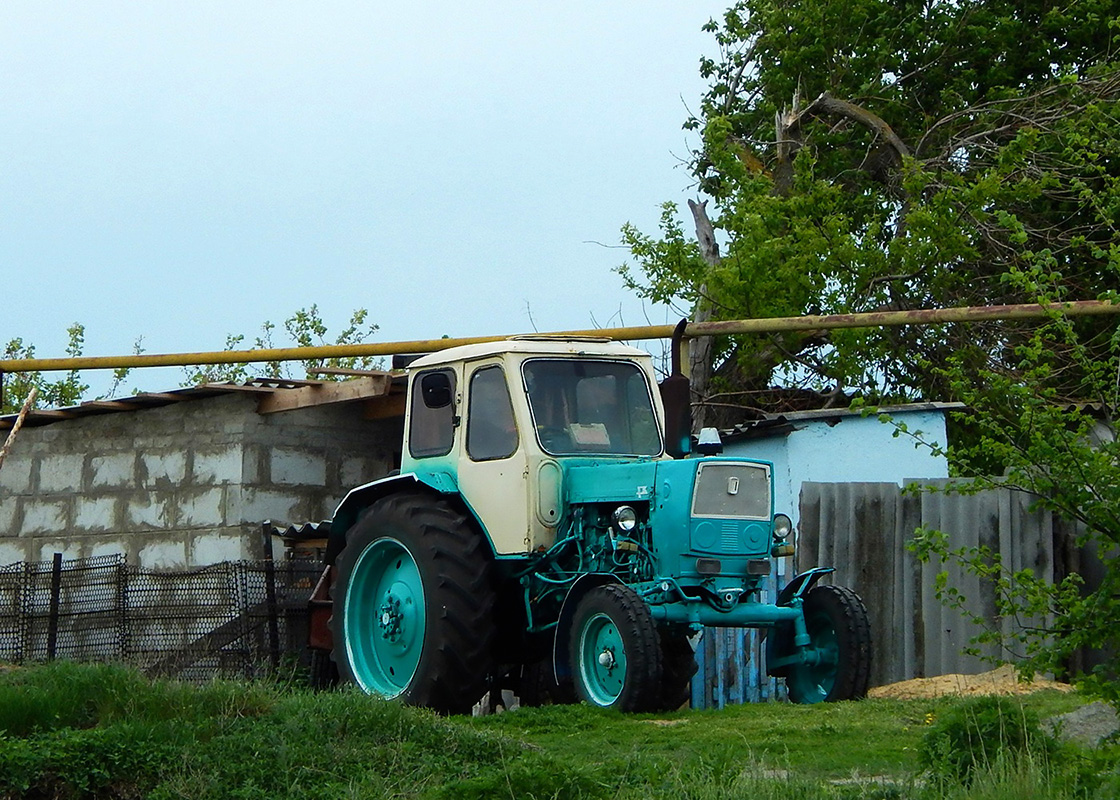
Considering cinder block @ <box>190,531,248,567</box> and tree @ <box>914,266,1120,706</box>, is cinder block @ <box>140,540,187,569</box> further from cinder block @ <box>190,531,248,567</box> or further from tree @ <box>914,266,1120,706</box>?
tree @ <box>914,266,1120,706</box>

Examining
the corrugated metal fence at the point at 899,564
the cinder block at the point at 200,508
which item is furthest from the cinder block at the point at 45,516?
the corrugated metal fence at the point at 899,564

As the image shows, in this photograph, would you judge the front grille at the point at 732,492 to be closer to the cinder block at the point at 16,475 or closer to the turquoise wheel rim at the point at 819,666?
the turquoise wheel rim at the point at 819,666

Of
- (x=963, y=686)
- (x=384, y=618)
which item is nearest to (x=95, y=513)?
(x=384, y=618)

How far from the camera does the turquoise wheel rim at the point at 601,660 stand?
9.50 metres

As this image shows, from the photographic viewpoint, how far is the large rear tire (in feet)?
32.9

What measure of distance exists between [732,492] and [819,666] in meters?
1.32

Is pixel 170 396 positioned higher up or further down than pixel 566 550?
higher up

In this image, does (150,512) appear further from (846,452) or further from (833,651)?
(833,651)

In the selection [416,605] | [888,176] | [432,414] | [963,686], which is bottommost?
[963,686]

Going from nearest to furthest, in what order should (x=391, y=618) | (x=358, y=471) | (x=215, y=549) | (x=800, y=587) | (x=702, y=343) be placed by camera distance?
(x=800, y=587) < (x=391, y=618) < (x=215, y=549) < (x=358, y=471) < (x=702, y=343)

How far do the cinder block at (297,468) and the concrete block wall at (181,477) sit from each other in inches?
0.4

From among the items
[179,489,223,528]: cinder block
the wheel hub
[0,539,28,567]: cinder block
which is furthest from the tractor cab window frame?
[0,539,28,567]: cinder block

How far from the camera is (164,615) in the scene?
14.0 meters

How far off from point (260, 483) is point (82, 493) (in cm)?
226
